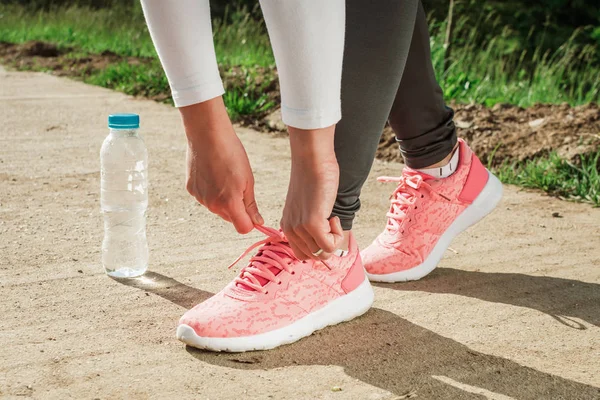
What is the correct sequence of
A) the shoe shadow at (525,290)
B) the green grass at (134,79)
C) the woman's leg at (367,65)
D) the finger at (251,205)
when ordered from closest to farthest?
1. the finger at (251,205)
2. the woman's leg at (367,65)
3. the shoe shadow at (525,290)
4. the green grass at (134,79)

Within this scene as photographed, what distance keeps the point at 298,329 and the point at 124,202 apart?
999 mm

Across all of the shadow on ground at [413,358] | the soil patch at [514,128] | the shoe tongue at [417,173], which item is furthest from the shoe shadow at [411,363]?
the soil patch at [514,128]

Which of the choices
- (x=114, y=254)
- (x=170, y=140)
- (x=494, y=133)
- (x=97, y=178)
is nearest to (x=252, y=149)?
(x=170, y=140)

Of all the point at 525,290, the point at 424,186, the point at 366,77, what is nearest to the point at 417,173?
the point at 424,186

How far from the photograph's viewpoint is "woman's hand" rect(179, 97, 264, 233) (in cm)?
169

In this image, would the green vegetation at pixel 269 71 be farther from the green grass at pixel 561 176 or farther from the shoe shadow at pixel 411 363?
the shoe shadow at pixel 411 363

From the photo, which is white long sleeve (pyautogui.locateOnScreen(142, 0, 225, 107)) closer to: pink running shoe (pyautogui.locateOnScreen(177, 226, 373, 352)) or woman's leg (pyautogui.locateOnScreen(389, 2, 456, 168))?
pink running shoe (pyautogui.locateOnScreen(177, 226, 373, 352))

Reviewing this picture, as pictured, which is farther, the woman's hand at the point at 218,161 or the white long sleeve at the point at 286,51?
the woman's hand at the point at 218,161

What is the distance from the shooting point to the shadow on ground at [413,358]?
173cm

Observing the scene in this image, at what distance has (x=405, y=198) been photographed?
2.48m

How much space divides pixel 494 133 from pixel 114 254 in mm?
2303

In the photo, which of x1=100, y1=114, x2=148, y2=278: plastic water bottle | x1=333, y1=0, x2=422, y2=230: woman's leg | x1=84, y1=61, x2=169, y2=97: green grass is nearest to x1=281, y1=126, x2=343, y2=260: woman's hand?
x1=333, y1=0, x2=422, y2=230: woman's leg

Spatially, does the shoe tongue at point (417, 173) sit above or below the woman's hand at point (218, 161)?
below

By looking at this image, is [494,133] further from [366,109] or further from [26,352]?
[26,352]
